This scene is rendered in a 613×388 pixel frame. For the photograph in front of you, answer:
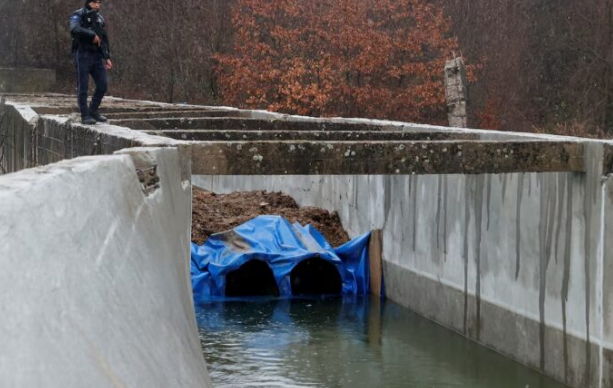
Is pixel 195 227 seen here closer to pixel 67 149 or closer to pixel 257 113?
pixel 257 113

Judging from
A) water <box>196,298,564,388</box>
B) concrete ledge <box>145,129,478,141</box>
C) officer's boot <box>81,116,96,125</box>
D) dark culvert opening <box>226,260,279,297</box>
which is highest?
officer's boot <box>81,116,96,125</box>

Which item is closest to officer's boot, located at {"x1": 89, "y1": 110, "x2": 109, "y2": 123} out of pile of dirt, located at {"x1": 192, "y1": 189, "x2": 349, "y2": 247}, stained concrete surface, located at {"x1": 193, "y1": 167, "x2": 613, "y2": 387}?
stained concrete surface, located at {"x1": 193, "y1": 167, "x2": 613, "y2": 387}

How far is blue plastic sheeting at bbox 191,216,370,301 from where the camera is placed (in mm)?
16578

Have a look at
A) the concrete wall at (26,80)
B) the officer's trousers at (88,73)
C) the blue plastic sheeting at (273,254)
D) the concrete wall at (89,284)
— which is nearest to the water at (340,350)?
the blue plastic sheeting at (273,254)

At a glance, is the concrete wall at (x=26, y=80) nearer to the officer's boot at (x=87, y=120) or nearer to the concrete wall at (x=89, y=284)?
the officer's boot at (x=87, y=120)

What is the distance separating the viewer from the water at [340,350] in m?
11.6

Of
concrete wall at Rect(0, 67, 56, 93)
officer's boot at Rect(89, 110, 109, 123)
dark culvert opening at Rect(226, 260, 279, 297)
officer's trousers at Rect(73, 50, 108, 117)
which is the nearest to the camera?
officer's trousers at Rect(73, 50, 108, 117)

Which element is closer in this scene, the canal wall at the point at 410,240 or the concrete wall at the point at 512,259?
the canal wall at the point at 410,240

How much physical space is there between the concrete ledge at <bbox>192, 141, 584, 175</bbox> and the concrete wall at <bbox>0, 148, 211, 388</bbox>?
9.92 feet

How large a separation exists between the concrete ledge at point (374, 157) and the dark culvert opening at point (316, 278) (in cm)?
807

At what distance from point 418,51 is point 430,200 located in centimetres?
1316

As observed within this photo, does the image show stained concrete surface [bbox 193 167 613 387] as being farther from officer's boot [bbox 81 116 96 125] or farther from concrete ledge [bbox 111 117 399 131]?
officer's boot [bbox 81 116 96 125]

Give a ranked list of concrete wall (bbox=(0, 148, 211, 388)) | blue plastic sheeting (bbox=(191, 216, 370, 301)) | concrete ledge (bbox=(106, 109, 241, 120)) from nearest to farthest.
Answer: concrete wall (bbox=(0, 148, 211, 388)), concrete ledge (bbox=(106, 109, 241, 120)), blue plastic sheeting (bbox=(191, 216, 370, 301))

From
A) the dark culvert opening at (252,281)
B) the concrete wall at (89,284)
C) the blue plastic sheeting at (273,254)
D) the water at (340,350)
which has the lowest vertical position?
the water at (340,350)
